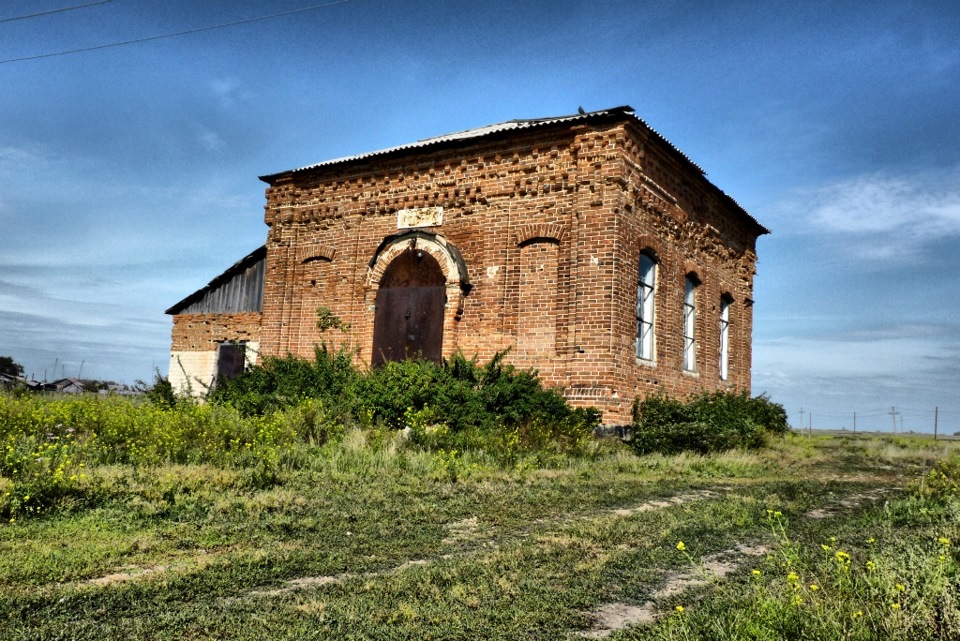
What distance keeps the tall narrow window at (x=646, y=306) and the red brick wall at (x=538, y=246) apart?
7.1 inches

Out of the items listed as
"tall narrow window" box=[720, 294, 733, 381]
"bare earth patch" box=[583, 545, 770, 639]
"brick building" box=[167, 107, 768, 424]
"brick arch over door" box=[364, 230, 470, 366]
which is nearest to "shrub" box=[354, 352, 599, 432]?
"brick building" box=[167, 107, 768, 424]

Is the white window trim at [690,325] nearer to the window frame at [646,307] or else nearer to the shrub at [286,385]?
the window frame at [646,307]

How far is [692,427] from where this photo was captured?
12.7m

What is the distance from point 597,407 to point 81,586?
974cm

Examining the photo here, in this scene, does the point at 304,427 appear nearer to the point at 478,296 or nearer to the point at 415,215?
the point at 478,296

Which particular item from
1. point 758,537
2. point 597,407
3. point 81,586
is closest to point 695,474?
point 597,407

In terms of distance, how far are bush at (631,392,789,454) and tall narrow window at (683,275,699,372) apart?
4.86 ft

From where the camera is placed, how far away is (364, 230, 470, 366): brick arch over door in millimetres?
14539

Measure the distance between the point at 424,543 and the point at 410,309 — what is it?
33.1 ft

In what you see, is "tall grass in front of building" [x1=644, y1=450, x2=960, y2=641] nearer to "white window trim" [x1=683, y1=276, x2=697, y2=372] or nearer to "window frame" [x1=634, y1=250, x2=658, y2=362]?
"window frame" [x1=634, y1=250, x2=658, y2=362]

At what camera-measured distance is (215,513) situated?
6.15 metres

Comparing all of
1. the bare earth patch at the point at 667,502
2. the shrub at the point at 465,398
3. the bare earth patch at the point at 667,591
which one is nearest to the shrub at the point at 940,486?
the bare earth patch at the point at 667,502

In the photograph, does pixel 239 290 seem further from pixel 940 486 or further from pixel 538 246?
pixel 940 486

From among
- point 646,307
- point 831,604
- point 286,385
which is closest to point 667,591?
point 831,604
